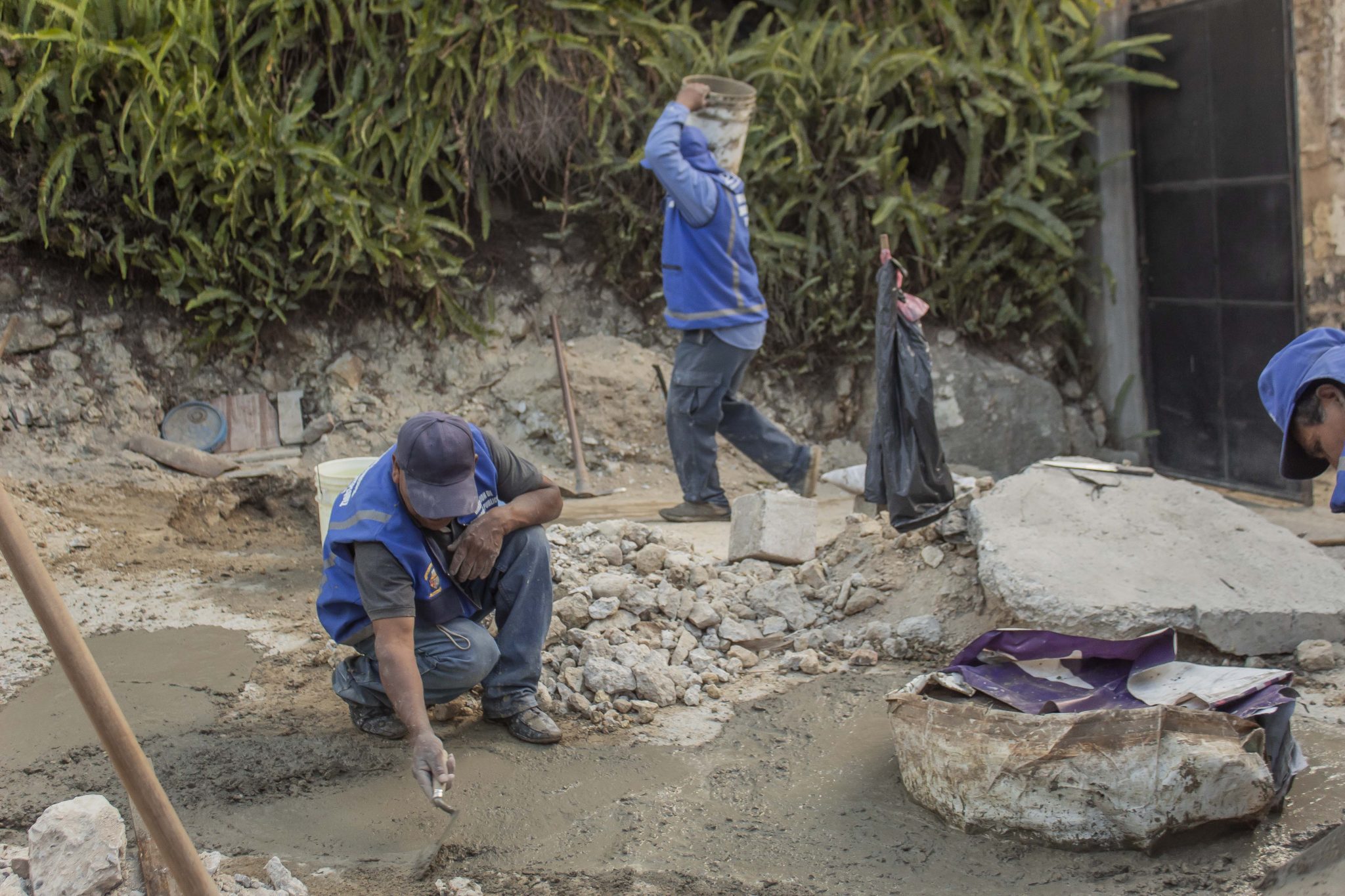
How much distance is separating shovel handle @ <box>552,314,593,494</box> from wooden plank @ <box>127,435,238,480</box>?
1937 mm

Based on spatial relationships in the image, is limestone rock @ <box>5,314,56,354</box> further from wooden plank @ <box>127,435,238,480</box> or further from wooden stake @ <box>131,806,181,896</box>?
wooden stake @ <box>131,806,181,896</box>

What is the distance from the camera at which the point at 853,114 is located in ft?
24.6

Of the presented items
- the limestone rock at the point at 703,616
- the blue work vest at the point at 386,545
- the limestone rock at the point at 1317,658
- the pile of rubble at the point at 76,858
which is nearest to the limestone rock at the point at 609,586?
the limestone rock at the point at 703,616

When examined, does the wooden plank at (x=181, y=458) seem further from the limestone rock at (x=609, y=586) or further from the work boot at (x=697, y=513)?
the limestone rock at (x=609, y=586)

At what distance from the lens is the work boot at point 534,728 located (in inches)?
140

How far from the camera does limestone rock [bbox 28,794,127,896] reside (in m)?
2.39

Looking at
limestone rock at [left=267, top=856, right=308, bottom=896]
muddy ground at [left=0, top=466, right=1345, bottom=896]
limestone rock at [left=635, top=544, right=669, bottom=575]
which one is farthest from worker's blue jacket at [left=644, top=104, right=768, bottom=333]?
limestone rock at [left=267, top=856, right=308, bottom=896]

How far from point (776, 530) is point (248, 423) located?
3884mm

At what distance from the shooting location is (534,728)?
3570mm

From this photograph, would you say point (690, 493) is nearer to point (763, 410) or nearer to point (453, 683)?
point (763, 410)

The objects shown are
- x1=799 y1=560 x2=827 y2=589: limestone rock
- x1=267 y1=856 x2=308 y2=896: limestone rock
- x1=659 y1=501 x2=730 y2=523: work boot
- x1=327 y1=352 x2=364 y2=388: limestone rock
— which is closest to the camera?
x1=267 y1=856 x2=308 y2=896: limestone rock

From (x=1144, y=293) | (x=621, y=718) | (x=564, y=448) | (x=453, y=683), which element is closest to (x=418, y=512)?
(x=453, y=683)

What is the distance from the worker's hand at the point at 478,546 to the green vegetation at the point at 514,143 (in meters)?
4.08

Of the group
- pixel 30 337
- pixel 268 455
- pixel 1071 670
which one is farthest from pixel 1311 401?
pixel 30 337
